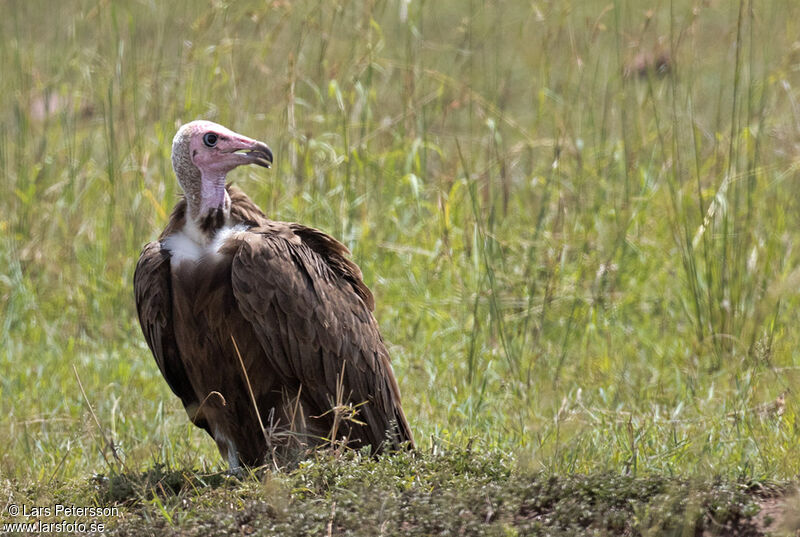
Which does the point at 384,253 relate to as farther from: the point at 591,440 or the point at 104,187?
the point at 591,440

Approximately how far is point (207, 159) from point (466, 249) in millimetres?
2100

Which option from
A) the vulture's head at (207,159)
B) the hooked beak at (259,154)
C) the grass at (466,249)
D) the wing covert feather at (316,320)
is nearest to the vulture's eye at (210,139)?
the vulture's head at (207,159)

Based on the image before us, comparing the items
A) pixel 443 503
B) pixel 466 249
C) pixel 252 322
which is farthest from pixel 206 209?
pixel 466 249

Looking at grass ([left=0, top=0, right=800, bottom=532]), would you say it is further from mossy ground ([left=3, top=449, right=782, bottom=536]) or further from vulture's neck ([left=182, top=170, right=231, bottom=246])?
vulture's neck ([left=182, top=170, right=231, bottom=246])

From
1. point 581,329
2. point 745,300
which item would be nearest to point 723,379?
point 745,300

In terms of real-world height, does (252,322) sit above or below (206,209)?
Answer: below

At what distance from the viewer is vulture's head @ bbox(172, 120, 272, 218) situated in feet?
13.6

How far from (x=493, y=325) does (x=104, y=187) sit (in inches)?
107

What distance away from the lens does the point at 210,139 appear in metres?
4.14

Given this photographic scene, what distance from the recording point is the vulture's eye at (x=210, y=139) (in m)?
4.13

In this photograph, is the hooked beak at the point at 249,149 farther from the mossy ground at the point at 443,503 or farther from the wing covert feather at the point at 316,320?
the mossy ground at the point at 443,503

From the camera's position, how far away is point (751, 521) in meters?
3.12

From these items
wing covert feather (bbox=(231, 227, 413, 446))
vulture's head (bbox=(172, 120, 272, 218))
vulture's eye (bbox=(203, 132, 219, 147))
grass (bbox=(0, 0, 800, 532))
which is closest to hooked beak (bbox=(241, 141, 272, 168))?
vulture's head (bbox=(172, 120, 272, 218))

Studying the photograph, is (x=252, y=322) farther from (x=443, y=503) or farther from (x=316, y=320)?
(x=443, y=503)
